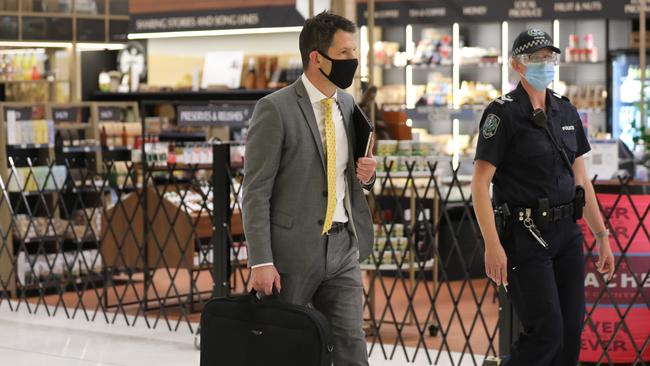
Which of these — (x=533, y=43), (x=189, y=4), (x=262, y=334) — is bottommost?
(x=262, y=334)

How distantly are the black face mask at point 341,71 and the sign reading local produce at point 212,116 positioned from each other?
4.95 metres

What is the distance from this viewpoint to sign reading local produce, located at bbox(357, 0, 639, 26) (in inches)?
460

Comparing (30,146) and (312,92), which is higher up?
(312,92)

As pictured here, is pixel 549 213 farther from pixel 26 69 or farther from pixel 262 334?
pixel 26 69

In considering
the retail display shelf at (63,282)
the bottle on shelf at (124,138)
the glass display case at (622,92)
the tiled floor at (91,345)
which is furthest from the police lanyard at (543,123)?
the glass display case at (622,92)

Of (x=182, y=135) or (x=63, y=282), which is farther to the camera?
(x=182, y=135)

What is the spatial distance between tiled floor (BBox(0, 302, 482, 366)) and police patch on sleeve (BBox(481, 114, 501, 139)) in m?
2.32

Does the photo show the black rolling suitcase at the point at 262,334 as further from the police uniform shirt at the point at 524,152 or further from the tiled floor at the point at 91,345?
the tiled floor at the point at 91,345

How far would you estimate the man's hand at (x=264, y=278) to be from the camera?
12.5 ft

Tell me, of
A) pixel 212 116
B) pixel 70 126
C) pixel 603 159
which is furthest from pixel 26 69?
pixel 603 159

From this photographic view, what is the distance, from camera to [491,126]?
4.39 metres

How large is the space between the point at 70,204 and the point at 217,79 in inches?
150

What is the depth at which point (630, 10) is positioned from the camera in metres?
11.6

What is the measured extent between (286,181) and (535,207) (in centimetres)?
96
